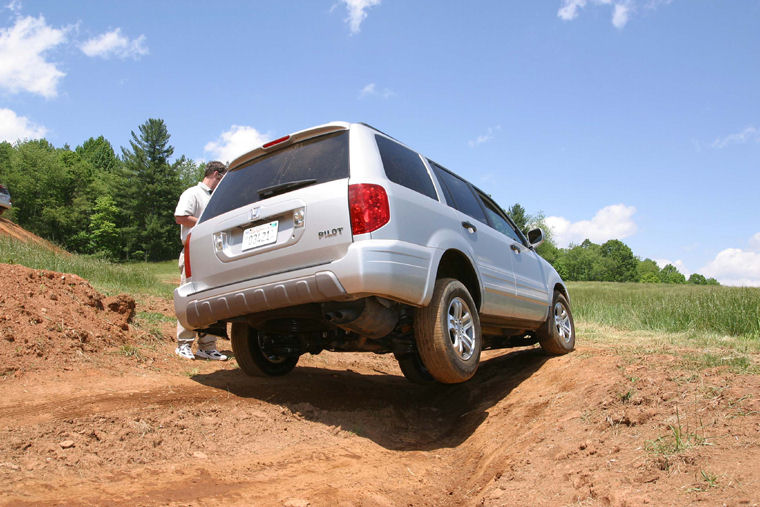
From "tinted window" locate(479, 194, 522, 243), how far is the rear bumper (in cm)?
188

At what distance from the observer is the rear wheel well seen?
3959 mm

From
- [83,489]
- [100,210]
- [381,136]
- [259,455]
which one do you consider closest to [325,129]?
[381,136]

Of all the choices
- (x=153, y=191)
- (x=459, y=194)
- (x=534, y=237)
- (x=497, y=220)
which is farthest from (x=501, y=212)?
(x=153, y=191)

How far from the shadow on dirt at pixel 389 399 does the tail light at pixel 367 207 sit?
1.67 metres

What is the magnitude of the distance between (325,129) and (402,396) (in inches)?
121

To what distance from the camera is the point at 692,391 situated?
2.97 m

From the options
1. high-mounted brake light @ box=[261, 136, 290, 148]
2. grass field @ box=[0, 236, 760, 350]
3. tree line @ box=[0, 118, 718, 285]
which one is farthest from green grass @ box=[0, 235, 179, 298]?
tree line @ box=[0, 118, 718, 285]

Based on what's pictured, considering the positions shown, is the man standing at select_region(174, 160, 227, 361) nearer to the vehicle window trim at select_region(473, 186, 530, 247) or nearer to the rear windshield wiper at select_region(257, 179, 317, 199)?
the rear windshield wiper at select_region(257, 179, 317, 199)

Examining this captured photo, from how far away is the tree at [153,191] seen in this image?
190 feet

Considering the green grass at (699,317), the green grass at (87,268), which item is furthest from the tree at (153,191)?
the green grass at (699,317)

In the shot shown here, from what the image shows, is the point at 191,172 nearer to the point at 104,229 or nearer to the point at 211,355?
the point at 104,229

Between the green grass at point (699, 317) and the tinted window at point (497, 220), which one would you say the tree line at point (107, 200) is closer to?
the green grass at point (699, 317)

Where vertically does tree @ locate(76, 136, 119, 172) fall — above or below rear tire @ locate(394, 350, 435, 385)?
above

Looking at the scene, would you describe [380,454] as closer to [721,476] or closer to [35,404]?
[721,476]
